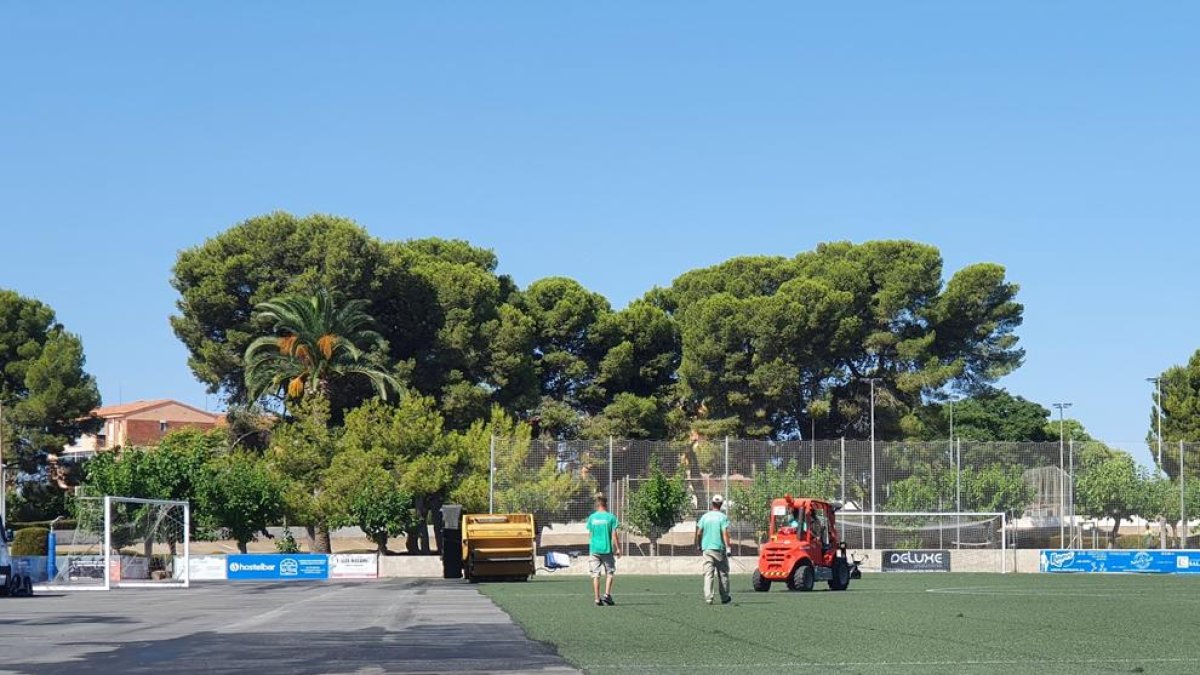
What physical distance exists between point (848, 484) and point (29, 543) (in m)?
31.1

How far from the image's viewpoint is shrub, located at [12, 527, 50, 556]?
59.6m

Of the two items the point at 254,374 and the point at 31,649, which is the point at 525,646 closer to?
the point at 31,649

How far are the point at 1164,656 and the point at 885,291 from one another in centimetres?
6765

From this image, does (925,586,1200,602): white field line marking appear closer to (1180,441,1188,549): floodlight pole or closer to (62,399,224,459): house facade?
(1180,441,1188,549): floodlight pole

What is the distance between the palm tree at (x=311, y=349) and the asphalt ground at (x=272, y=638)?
3353 centimetres

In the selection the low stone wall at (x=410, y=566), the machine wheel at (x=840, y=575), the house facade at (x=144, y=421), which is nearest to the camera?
the machine wheel at (x=840, y=575)

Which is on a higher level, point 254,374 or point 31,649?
point 254,374

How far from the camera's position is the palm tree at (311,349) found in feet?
208

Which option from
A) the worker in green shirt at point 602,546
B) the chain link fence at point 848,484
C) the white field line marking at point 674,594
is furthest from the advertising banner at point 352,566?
the worker in green shirt at point 602,546

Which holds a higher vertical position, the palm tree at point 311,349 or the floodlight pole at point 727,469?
the palm tree at point 311,349

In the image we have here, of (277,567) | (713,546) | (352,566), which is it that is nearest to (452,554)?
(352,566)

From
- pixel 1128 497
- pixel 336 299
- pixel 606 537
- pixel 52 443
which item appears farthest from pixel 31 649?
pixel 52 443

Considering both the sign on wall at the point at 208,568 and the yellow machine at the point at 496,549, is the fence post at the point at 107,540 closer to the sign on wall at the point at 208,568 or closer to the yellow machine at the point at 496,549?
the sign on wall at the point at 208,568

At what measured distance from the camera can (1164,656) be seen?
14.1 metres
